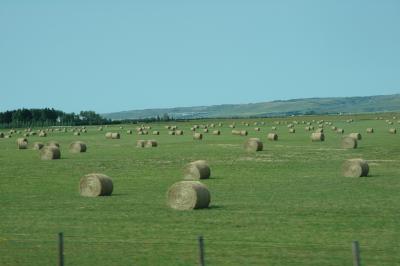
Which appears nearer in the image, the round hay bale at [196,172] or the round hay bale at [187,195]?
the round hay bale at [187,195]

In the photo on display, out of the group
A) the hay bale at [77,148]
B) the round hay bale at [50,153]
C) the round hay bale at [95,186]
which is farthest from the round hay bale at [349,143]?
the round hay bale at [95,186]

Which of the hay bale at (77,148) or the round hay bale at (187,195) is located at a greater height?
the round hay bale at (187,195)

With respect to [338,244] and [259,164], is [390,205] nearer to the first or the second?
[338,244]

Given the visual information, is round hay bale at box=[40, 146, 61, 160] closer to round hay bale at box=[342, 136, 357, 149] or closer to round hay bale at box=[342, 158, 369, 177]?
round hay bale at box=[342, 136, 357, 149]

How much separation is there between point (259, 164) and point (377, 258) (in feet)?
88.0

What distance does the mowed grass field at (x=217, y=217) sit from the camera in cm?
1686

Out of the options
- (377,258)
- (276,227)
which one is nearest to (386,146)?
(276,227)

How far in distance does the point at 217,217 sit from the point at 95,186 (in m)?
7.19

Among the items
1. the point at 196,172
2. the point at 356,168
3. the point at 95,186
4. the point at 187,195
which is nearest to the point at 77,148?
the point at 196,172

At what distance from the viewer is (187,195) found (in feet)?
79.7

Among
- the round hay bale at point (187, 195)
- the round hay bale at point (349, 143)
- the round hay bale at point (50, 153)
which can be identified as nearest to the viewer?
the round hay bale at point (187, 195)

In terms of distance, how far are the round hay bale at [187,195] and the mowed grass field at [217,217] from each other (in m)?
0.40

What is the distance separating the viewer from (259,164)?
42.9 metres

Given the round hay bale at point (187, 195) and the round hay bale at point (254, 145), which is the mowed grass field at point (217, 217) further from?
the round hay bale at point (254, 145)
